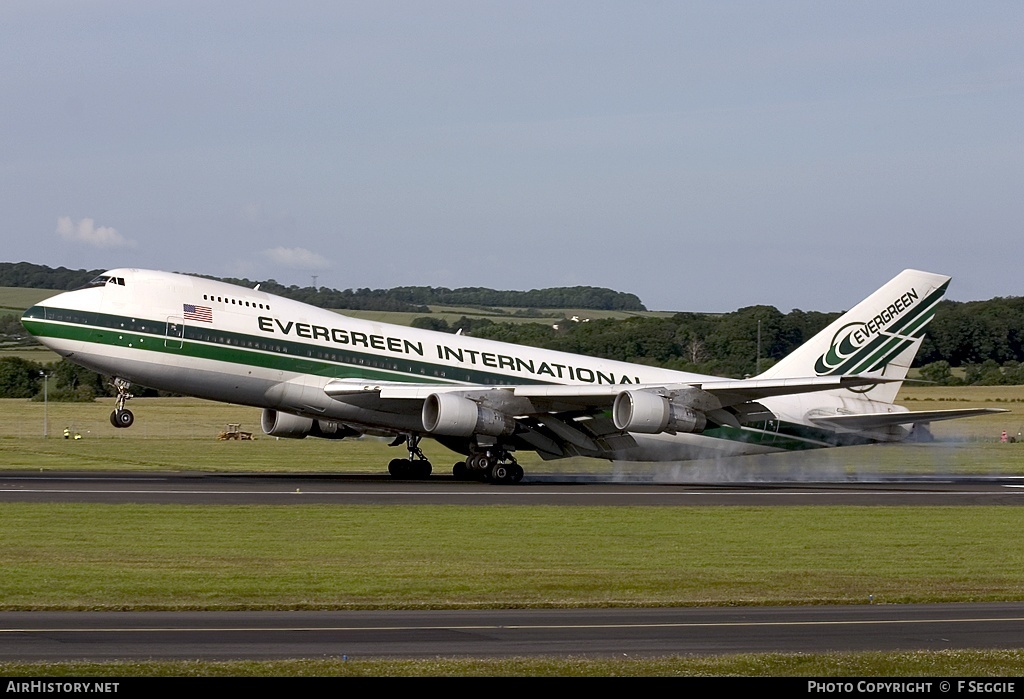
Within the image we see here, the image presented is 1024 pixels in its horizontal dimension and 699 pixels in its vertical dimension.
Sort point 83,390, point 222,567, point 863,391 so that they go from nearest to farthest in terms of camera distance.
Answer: point 222,567 → point 863,391 → point 83,390

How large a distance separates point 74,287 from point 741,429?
2229cm

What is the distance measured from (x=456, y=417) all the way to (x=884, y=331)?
50.7 ft

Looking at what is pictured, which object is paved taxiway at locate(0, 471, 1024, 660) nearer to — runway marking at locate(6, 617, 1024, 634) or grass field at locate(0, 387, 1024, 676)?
runway marking at locate(6, 617, 1024, 634)

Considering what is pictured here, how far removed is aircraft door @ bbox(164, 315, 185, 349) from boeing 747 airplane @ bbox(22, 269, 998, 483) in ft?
0.13

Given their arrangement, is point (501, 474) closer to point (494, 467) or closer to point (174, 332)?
point (494, 467)

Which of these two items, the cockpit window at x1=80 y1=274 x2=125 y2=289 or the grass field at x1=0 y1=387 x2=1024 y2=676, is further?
the cockpit window at x1=80 y1=274 x2=125 y2=289

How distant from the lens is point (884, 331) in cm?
4488

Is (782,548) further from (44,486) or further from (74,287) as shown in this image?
(74,287)

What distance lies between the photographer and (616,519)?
2992 centimetres

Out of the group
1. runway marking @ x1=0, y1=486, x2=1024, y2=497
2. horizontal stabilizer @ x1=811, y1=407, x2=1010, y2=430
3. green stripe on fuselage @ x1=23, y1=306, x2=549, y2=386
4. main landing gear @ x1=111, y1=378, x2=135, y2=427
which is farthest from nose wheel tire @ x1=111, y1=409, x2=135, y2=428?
horizontal stabilizer @ x1=811, y1=407, x2=1010, y2=430

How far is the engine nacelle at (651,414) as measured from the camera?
39031 millimetres

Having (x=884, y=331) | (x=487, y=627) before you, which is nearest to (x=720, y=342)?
(x=884, y=331)

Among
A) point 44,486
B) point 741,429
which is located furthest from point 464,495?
point 741,429

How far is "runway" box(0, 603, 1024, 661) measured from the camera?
13.7 meters
